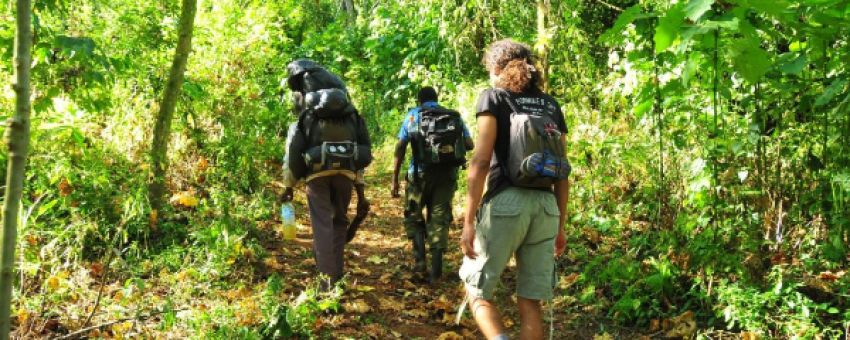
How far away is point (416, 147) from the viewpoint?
20.5ft

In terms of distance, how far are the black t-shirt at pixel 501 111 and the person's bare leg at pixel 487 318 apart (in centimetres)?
61

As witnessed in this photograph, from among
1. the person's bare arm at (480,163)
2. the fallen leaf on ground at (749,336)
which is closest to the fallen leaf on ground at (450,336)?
the person's bare arm at (480,163)

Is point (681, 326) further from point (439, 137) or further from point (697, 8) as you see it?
point (697, 8)

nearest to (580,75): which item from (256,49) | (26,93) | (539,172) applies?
(256,49)

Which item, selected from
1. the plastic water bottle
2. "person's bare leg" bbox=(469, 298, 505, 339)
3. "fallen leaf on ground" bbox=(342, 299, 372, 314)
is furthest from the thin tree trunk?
"person's bare leg" bbox=(469, 298, 505, 339)

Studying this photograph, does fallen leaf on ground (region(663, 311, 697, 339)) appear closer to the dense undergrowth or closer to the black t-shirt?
the dense undergrowth

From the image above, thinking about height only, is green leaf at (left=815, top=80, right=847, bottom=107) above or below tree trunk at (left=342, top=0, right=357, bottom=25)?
below

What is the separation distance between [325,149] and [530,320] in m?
2.22

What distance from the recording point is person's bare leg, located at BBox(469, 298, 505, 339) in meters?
3.73

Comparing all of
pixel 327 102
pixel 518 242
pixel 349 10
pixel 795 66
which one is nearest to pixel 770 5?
pixel 795 66

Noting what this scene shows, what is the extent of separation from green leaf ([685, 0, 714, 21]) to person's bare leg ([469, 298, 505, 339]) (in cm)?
193

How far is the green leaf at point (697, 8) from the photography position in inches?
105

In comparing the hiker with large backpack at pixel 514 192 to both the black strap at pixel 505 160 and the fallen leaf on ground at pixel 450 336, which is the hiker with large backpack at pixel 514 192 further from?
the fallen leaf on ground at pixel 450 336

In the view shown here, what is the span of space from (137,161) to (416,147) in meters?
2.69
